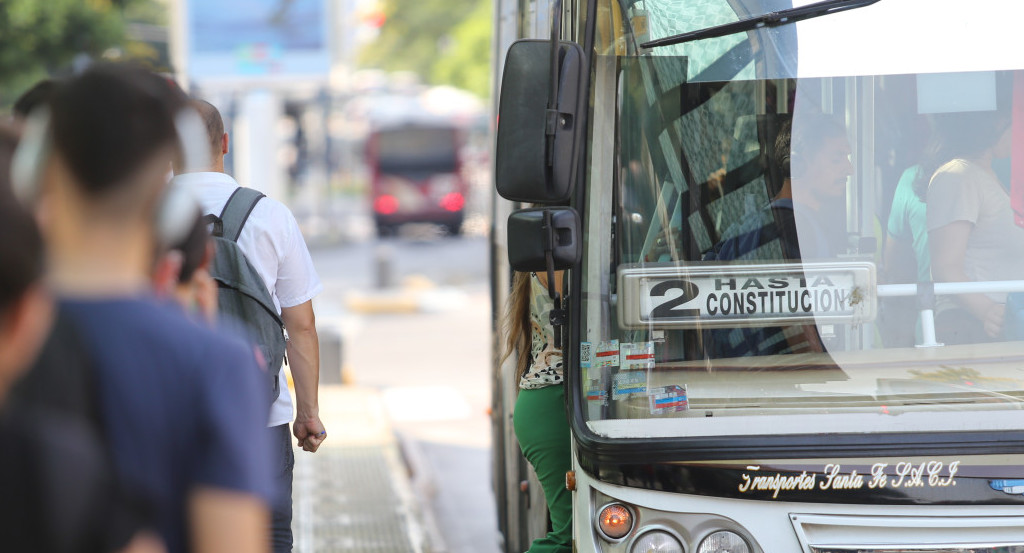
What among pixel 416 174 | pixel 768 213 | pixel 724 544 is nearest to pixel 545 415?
pixel 724 544

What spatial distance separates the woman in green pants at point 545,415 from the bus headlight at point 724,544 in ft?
2.49

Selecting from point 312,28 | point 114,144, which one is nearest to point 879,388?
point 114,144

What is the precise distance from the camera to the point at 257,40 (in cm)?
1875

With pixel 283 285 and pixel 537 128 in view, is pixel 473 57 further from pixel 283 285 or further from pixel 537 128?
pixel 537 128

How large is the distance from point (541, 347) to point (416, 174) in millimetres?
27434

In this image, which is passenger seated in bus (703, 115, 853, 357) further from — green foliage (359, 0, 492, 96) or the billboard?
green foliage (359, 0, 492, 96)

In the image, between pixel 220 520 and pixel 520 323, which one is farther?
pixel 520 323

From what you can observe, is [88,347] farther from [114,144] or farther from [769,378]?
[769,378]

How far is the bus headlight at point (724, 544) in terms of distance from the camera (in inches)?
119

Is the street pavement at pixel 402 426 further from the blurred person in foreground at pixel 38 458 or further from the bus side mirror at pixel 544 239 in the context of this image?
the blurred person in foreground at pixel 38 458

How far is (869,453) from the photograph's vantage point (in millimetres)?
3006

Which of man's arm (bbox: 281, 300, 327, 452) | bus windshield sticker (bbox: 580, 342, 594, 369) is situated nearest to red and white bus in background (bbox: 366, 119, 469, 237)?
man's arm (bbox: 281, 300, 327, 452)

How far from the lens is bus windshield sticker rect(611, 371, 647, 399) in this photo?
326cm

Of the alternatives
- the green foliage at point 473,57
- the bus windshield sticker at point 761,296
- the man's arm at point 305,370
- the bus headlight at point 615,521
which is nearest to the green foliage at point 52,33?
the man's arm at point 305,370
